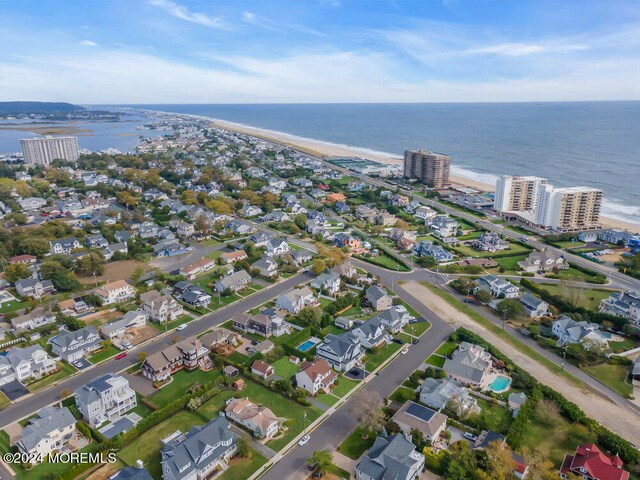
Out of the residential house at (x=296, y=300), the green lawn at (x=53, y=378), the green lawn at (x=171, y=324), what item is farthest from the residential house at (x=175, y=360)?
the residential house at (x=296, y=300)

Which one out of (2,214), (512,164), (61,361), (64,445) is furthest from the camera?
(512,164)

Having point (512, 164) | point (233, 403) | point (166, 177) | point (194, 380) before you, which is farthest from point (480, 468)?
point (512, 164)

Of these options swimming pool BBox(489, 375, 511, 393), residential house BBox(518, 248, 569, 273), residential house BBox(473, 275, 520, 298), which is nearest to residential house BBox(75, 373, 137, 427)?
swimming pool BBox(489, 375, 511, 393)

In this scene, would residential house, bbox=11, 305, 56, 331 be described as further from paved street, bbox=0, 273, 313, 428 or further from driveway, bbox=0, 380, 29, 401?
paved street, bbox=0, 273, 313, 428

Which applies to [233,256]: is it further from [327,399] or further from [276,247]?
[327,399]

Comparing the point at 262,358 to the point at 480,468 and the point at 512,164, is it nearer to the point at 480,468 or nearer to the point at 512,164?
the point at 480,468

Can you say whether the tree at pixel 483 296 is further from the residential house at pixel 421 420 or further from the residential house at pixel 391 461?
the residential house at pixel 391 461
